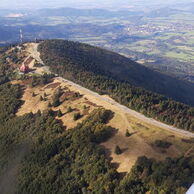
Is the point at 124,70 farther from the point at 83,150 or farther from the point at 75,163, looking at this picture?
the point at 75,163

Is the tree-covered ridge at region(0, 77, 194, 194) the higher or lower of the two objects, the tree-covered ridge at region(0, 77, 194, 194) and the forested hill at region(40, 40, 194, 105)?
the higher

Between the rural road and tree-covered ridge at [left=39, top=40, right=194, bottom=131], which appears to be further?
tree-covered ridge at [left=39, top=40, right=194, bottom=131]

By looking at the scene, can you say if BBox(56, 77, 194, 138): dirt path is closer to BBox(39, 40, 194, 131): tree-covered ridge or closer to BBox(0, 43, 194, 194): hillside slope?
BBox(39, 40, 194, 131): tree-covered ridge

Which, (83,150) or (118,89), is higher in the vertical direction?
(83,150)

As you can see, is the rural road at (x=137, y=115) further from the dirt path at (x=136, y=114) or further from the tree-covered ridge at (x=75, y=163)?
the tree-covered ridge at (x=75, y=163)

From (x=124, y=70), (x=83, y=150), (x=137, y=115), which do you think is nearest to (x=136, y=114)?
(x=137, y=115)

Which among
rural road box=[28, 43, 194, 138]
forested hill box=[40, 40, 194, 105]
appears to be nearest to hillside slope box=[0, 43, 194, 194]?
rural road box=[28, 43, 194, 138]

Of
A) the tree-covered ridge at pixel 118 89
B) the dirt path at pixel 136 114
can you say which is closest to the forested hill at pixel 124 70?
the tree-covered ridge at pixel 118 89

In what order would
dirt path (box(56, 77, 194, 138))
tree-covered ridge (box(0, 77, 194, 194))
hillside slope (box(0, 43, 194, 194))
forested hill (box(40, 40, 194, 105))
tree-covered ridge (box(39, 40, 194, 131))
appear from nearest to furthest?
tree-covered ridge (box(0, 77, 194, 194)) < hillside slope (box(0, 43, 194, 194)) < dirt path (box(56, 77, 194, 138)) < tree-covered ridge (box(39, 40, 194, 131)) < forested hill (box(40, 40, 194, 105))

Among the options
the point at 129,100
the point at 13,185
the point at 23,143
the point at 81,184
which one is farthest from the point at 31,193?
the point at 129,100

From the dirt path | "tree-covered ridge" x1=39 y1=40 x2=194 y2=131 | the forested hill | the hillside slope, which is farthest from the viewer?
the forested hill

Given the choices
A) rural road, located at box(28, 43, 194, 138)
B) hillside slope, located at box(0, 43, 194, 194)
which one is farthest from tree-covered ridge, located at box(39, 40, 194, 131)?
hillside slope, located at box(0, 43, 194, 194)
